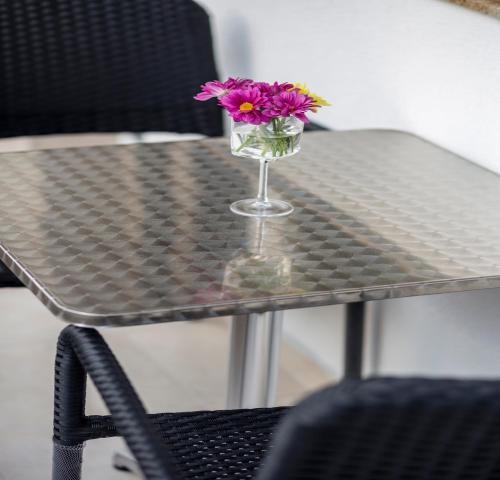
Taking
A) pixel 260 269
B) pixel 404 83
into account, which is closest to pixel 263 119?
pixel 260 269

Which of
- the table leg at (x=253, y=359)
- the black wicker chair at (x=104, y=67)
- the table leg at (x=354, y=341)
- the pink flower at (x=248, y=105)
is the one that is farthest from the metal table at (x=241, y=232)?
the black wicker chair at (x=104, y=67)

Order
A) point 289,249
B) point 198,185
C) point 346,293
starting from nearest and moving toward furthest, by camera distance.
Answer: point 346,293 < point 289,249 < point 198,185

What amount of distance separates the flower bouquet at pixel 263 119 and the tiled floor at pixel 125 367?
0.74 meters

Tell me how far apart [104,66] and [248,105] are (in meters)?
0.97

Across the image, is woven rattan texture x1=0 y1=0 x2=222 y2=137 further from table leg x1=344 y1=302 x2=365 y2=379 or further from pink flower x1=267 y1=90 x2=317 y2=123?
pink flower x1=267 y1=90 x2=317 y2=123

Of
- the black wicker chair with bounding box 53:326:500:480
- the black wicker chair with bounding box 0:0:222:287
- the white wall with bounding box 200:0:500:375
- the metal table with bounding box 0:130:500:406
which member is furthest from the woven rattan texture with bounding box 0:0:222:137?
the black wicker chair with bounding box 53:326:500:480

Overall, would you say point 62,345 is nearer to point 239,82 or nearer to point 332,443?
point 239,82

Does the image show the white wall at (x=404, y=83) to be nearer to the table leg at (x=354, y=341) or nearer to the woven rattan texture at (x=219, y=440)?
the table leg at (x=354, y=341)

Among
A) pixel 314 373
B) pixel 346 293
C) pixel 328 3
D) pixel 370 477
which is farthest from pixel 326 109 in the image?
pixel 370 477

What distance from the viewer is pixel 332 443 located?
90cm

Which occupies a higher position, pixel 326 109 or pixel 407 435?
pixel 407 435

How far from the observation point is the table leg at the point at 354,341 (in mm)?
2412

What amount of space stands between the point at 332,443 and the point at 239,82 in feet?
3.13

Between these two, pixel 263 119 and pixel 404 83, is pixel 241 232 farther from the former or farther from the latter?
pixel 404 83
